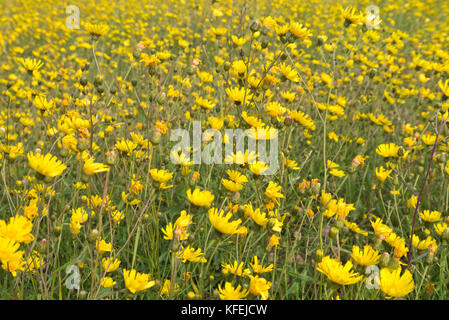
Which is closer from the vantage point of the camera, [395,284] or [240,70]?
[395,284]

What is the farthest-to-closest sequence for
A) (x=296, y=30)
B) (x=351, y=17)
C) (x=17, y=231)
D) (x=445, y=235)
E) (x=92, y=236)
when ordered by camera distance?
(x=351, y=17)
(x=296, y=30)
(x=445, y=235)
(x=92, y=236)
(x=17, y=231)

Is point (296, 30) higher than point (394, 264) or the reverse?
higher

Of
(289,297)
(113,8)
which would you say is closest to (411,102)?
(289,297)

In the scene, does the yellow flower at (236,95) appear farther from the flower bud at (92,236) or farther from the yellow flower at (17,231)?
the yellow flower at (17,231)

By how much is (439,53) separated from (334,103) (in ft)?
2.67

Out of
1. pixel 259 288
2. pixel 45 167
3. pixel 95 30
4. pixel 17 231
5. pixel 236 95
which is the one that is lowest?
pixel 259 288

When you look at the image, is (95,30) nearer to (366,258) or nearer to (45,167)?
(45,167)

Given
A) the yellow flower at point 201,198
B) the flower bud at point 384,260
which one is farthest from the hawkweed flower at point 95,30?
the flower bud at point 384,260

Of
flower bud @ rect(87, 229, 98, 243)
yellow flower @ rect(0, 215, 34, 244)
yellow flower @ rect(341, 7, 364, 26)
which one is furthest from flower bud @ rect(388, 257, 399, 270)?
yellow flower @ rect(341, 7, 364, 26)

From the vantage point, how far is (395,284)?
896 mm

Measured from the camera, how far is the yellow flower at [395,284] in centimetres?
87

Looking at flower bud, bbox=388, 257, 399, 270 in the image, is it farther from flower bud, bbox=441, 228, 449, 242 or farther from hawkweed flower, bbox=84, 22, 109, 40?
hawkweed flower, bbox=84, 22, 109, 40

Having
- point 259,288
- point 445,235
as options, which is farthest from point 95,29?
point 445,235

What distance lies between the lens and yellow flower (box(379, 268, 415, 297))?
87 cm
